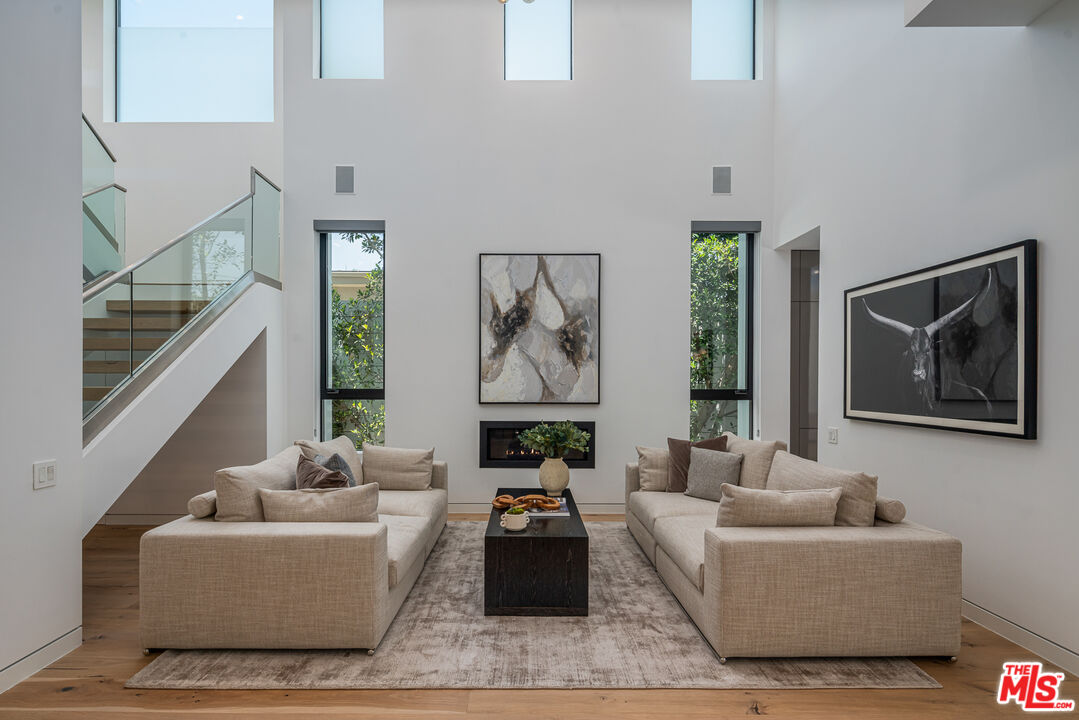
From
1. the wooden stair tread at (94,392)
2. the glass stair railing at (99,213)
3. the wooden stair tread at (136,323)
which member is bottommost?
the wooden stair tread at (94,392)

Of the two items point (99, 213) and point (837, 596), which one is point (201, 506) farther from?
point (837, 596)

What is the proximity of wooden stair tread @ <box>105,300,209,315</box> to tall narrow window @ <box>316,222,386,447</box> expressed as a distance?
5.66 feet

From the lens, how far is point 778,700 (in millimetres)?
2584

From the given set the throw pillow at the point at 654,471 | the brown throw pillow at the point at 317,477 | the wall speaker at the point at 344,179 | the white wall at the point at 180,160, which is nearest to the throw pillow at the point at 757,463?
the throw pillow at the point at 654,471

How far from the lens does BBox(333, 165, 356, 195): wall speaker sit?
6176 millimetres

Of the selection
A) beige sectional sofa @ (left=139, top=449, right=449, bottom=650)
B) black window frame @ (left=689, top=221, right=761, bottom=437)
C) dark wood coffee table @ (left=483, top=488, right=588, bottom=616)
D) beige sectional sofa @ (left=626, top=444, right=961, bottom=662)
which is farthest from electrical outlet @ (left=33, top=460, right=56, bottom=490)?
black window frame @ (left=689, top=221, right=761, bottom=437)

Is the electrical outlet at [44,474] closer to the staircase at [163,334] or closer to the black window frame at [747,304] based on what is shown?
the staircase at [163,334]

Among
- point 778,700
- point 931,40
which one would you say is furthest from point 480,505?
point 931,40

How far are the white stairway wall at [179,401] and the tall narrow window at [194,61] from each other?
7.24ft

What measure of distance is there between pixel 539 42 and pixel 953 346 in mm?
4740

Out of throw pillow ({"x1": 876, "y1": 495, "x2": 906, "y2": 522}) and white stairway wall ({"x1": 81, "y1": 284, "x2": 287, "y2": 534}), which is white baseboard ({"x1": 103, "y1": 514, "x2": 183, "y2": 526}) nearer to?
white stairway wall ({"x1": 81, "y1": 284, "x2": 287, "y2": 534})

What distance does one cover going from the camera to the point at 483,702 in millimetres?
2562

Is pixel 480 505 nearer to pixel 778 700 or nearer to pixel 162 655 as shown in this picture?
pixel 162 655

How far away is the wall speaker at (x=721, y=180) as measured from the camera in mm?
6215
